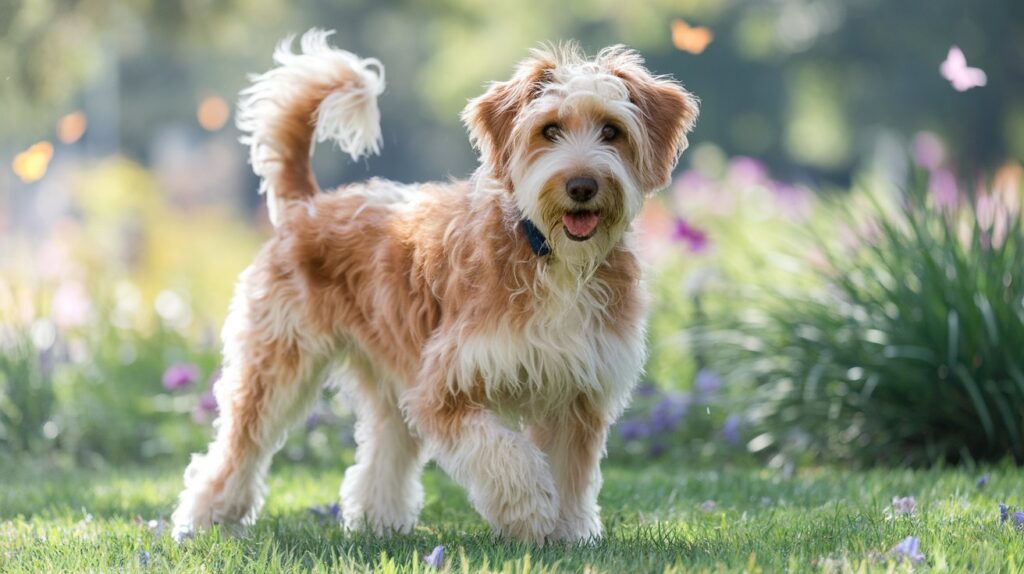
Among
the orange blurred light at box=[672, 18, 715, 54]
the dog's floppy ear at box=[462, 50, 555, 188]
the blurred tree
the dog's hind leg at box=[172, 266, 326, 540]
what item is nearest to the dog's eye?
the dog's floppy ear at box=[462, 50, 555, 188]

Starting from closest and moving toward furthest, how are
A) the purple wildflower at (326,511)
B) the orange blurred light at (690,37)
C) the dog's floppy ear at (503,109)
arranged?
the dog's floppy ear at (503,109) < the purple wildflower at (326,511) < the orange blurred light at (690,37)

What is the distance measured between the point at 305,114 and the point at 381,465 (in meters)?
1.63

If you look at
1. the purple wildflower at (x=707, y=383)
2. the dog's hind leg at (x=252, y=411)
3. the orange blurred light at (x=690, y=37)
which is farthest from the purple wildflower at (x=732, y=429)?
the dog's hind leg at (x=252, y=411)

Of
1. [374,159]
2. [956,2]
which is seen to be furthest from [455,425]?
[374,159]

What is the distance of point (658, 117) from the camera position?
498 centimetres

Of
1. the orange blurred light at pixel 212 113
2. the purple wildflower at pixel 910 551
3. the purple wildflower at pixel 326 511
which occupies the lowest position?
the purple wildflower at pixel 326 511

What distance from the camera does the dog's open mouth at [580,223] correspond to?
15.1 ft

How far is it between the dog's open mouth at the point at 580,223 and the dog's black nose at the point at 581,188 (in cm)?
7

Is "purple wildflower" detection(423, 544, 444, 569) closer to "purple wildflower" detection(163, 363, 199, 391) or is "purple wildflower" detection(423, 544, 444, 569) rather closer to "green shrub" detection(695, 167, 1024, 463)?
"green shrub" detection(695, 167, 1024, 463)

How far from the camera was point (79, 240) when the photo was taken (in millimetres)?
14648

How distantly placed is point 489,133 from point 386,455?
5.74 ft

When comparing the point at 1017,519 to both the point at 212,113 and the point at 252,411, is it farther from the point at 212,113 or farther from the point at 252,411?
the point at 212,113

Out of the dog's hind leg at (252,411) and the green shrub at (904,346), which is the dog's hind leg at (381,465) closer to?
the dog's hind leg at (252,411)

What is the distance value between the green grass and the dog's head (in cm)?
112
